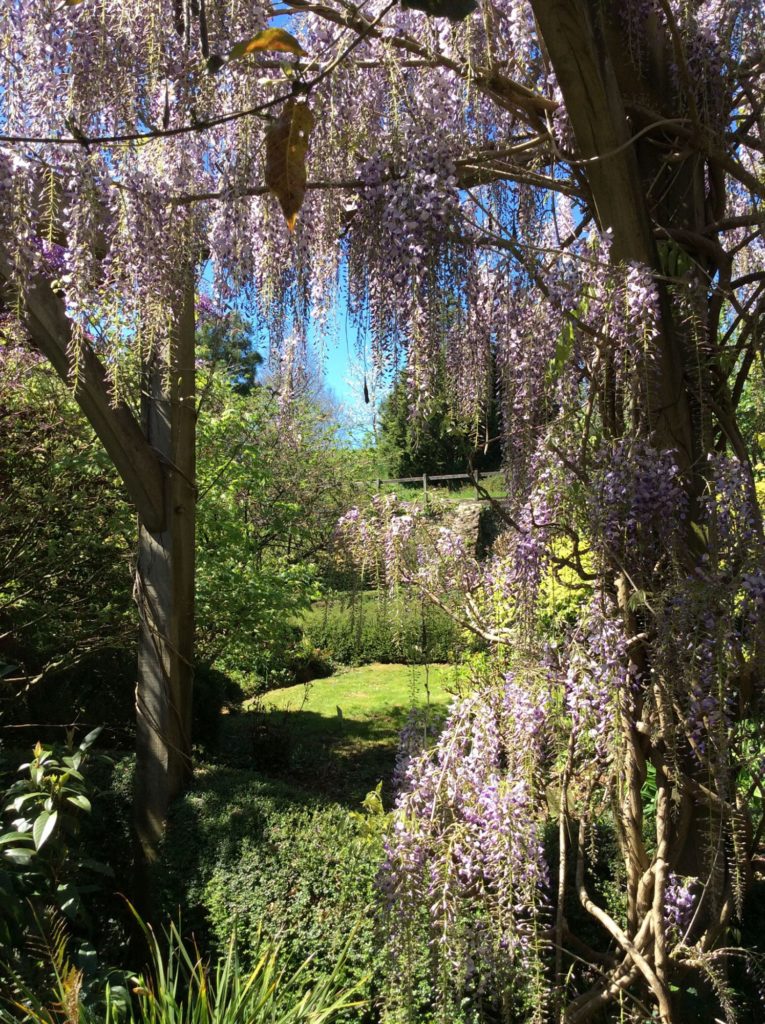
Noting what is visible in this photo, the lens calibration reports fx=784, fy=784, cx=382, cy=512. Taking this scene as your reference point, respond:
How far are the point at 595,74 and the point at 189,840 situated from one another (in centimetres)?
323

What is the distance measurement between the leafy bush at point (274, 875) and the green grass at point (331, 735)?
2.68 ft

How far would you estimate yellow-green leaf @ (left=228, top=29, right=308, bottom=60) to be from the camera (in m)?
1.15

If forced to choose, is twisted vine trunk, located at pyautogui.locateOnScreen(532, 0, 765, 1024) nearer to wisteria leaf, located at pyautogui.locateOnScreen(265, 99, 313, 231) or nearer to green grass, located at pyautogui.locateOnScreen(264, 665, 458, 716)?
wisteria leaf, located at pyautogui.locateOnScreen(265, 99, 313, 231)

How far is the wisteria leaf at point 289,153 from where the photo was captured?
1.35 metres

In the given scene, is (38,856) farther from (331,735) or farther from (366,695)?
(366,695)

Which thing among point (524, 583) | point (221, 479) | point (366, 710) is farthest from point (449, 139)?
point (366, 710)

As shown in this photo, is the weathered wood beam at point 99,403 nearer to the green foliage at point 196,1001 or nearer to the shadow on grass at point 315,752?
the green foliage at point 196,1001

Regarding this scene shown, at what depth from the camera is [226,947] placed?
290 centimetres

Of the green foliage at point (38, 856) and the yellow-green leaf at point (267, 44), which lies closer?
the yellow-green leaf at point (267, 44)

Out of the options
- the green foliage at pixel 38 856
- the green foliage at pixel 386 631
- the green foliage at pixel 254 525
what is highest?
the green foliage at pixel 254 525

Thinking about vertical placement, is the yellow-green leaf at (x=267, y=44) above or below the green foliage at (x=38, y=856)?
above

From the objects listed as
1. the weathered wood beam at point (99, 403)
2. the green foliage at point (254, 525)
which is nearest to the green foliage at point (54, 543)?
the green foliage at point (254, 525)

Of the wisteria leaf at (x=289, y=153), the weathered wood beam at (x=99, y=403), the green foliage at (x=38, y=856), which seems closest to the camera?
the wisteria leaf at (x=289, y=153)

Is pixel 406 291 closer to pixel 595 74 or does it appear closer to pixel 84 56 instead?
pixel 595 74
